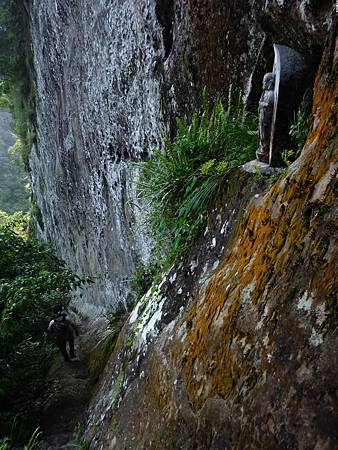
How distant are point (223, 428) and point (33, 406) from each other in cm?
432

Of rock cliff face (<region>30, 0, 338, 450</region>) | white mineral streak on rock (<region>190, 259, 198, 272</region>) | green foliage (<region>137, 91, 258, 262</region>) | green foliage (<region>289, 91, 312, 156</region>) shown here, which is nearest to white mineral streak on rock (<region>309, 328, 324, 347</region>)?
rock cliff face (<region>30, 0, 338, 450</region>)

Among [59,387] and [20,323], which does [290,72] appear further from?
[59,387]

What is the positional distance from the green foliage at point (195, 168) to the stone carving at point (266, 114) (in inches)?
14.1

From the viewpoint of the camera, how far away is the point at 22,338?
5535 millimetres

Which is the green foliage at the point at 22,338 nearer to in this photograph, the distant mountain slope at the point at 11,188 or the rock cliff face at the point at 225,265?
the rock cliff face at the point at 225,265

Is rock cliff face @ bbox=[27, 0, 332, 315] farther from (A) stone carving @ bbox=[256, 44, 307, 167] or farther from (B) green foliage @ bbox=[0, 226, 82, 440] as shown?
(B) green foliage @ bbox=[0, 226, 82, 440]

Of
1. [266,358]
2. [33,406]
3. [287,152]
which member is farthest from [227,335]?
[33,406]

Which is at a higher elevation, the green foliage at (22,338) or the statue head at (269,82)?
the statue head at (269,82)

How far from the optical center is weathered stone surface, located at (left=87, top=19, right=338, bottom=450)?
1397 mm

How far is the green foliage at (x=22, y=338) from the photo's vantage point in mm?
4789

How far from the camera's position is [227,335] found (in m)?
1.92

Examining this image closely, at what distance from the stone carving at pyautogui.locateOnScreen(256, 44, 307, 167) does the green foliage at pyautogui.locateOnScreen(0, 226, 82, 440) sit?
11.9 ft

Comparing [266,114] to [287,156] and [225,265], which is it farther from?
[225,265]

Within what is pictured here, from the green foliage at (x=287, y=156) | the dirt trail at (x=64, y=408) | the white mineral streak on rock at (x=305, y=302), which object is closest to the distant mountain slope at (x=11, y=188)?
the dirt trail at (x=64, y=408)
